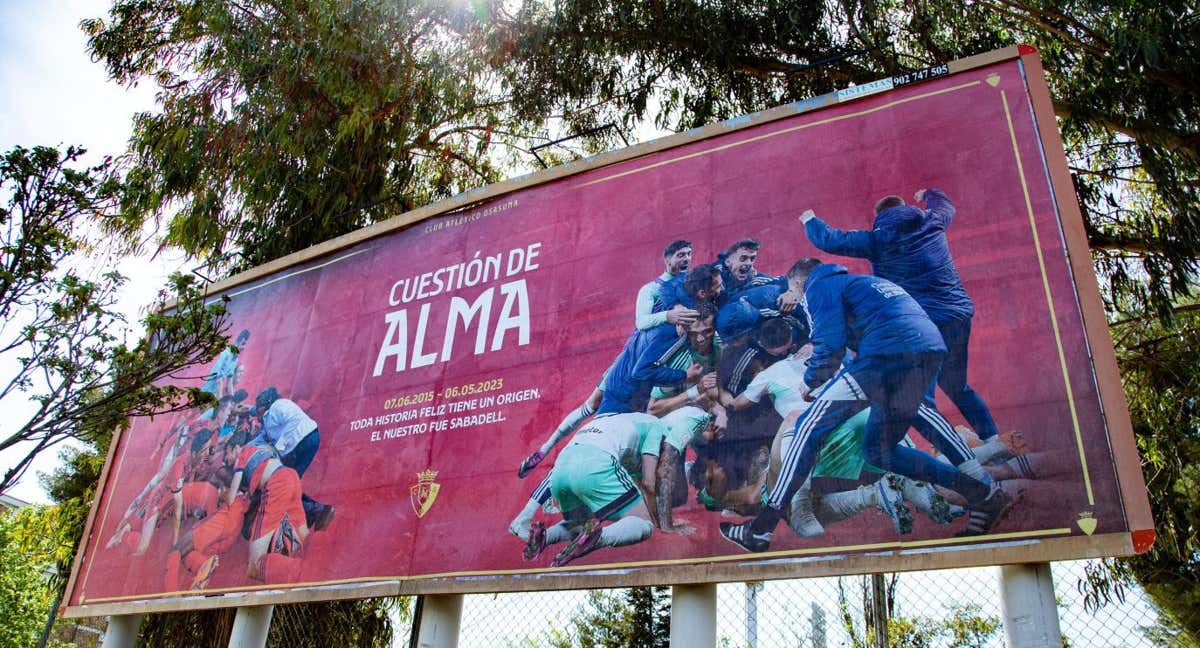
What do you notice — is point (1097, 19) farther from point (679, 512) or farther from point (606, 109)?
point (679, 512)

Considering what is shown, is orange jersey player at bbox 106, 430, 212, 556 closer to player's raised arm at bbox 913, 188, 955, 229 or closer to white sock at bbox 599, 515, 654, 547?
white sock at bbox 599, 515, 654, 547

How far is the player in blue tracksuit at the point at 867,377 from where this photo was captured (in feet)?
14.3

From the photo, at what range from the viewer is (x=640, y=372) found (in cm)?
535

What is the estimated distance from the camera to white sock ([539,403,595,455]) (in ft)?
17.8

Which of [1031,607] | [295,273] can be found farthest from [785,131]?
[295,273]

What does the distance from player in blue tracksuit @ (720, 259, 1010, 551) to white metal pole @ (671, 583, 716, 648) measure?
1.19ft

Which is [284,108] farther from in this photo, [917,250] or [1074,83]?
[1074,83]

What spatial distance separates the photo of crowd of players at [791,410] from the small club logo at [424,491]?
0.69 meters

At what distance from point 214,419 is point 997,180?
241 inches

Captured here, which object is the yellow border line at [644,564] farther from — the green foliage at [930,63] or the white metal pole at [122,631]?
the green foliage at [930,63]

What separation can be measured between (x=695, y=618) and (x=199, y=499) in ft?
14.2

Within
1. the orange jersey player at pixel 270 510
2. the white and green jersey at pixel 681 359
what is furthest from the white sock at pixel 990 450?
the orange jersey player at pixel 270 510

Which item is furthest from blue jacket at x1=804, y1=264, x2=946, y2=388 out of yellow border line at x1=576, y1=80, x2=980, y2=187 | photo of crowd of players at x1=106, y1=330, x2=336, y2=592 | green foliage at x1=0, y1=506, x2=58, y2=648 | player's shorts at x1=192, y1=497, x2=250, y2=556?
green foliage at x1=0, y1=506, x2=58, y2=648

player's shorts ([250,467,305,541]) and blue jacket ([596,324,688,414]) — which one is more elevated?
blue jacket ([596,324,688,414])
